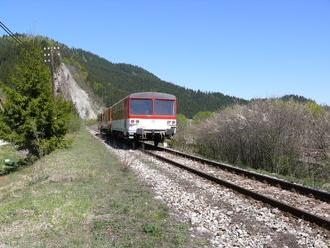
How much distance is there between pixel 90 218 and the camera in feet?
27.5

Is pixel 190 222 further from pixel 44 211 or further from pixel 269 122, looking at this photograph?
pixel 269 122

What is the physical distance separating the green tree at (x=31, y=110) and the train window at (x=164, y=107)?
5323 millimetres

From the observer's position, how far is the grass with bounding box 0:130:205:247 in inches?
279

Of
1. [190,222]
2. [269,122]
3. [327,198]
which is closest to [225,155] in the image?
[269,122]

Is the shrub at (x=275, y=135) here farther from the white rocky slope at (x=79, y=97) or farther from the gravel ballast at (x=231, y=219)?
the white rocky slope at (x=79, y=97)

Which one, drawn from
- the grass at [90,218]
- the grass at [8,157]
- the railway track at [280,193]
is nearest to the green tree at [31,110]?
the grass at [8,157]

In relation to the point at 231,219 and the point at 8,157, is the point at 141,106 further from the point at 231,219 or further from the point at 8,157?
the point at 231,219

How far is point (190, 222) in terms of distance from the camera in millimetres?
8328

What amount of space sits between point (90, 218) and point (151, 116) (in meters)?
17.9

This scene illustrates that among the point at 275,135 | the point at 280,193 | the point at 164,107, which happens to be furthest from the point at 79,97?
the point at 280,193

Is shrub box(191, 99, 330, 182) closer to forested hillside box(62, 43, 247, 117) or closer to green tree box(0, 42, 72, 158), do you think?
green tree box(0, 42, 72, 158)

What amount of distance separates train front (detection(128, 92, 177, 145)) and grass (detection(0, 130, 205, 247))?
13.0 m

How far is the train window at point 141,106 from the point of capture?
1030 inches

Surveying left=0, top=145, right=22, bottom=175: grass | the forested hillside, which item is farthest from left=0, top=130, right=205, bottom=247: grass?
the forested hillside
